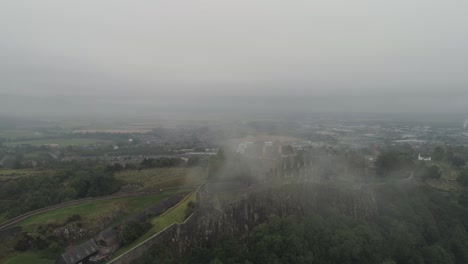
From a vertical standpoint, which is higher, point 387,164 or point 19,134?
point 387,164

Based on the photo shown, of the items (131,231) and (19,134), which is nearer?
(131,231)

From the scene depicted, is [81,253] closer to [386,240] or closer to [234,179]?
[234,179]

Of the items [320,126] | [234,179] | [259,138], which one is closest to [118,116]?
[320,126]

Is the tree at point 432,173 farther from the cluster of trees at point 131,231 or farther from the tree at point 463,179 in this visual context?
the cluster of trees at point 131,231

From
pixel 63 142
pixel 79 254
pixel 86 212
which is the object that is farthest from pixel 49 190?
pixel 63 142

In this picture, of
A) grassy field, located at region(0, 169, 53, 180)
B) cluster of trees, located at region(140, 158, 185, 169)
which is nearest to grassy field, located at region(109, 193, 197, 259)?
cluster of trees, located at region(140, 158, 185, 169)

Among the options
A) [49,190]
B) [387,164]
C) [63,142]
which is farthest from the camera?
[63,142]

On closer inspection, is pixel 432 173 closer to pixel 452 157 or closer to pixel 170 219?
pixel 452 157
